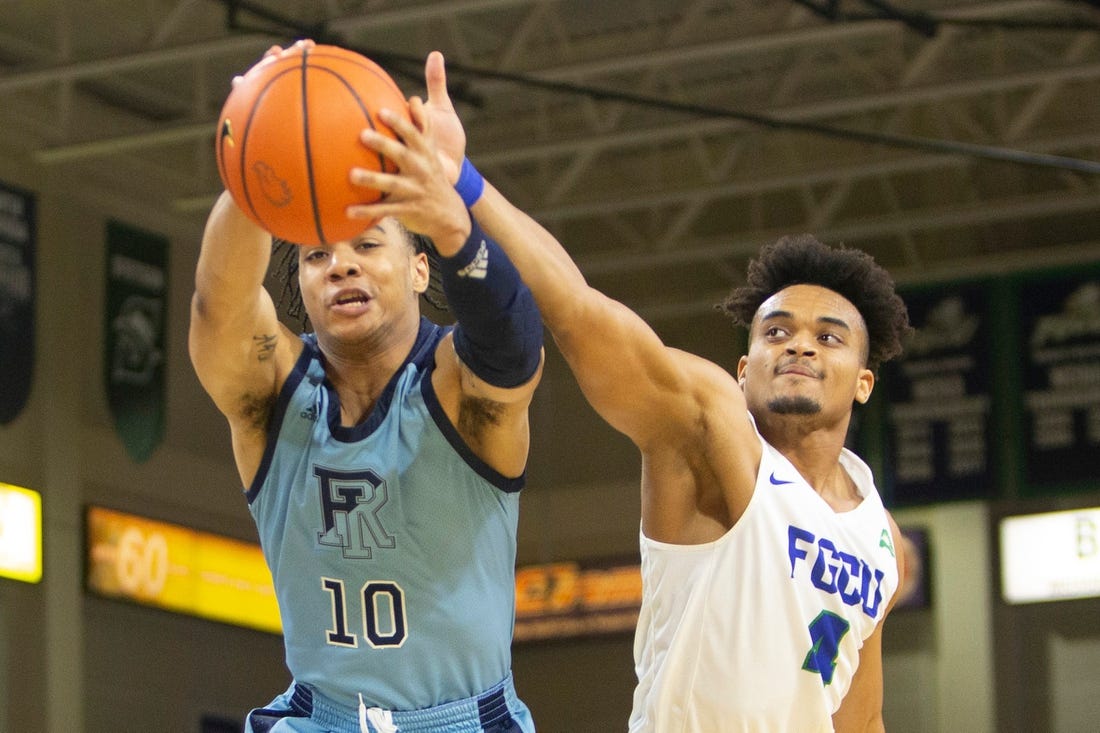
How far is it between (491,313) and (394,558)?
611mm

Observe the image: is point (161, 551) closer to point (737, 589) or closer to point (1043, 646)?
point (1043, 646)

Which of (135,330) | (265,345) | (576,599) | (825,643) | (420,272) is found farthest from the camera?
(576,599)

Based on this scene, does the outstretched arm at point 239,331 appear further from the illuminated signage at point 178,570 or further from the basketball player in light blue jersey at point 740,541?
the illuminated signage at point 178,570

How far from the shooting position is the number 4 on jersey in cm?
429

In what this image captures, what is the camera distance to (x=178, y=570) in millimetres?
14273

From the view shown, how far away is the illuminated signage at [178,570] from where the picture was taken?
13.5 meters

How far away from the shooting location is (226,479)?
15250 mm

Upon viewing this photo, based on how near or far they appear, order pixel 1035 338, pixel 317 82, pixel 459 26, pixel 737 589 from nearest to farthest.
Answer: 1. pixel 317 82
2. pixel 737 589
3. pixel 459 26
4. pixel 1035 338

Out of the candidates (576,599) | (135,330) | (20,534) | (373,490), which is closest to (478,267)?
(373,490)

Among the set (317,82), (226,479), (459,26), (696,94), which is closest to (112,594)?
(226,479)

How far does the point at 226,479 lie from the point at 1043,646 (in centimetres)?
720

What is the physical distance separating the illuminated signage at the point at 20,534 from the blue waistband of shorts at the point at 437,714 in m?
9.50

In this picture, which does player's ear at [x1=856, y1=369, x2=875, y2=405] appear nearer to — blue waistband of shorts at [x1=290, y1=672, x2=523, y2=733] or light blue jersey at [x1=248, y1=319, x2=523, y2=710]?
light blue jersey at [x1=248, y1=319, x2=523, y2=710]

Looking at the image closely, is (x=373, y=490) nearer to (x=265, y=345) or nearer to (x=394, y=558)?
(x=394, y=558)
